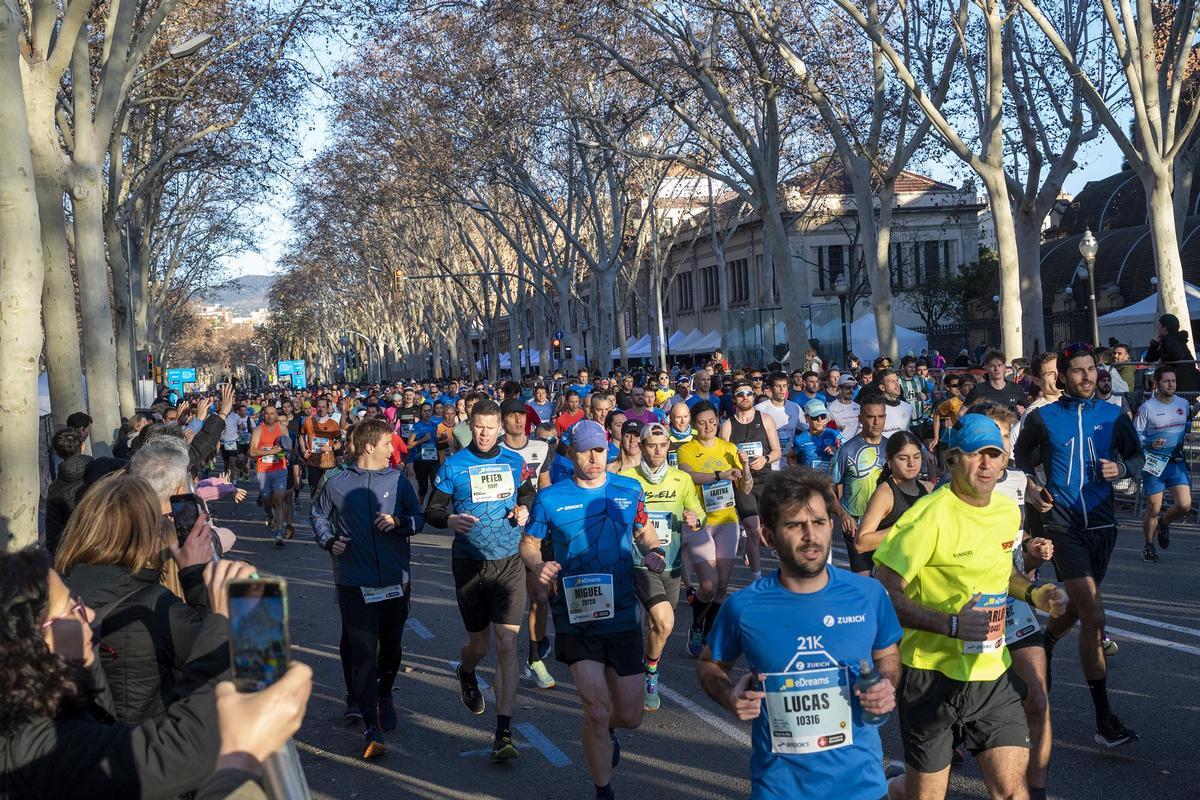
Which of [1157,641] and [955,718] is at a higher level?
[955,718]

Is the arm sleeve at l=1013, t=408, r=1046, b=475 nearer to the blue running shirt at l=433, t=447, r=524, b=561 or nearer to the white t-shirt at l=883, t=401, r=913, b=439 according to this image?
the blue running shirt at l=433, t=447, r=524, b=561

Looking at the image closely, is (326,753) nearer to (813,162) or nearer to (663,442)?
(663,442)

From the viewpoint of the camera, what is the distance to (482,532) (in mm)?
7879

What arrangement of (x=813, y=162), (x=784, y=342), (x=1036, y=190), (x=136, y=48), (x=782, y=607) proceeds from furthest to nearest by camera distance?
(x=784, y=342) → (x=813, y=162) → (x=1036, y=190) → (x=136, y=48) → (x=782, y=607)

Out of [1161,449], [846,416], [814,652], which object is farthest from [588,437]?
[846,416]

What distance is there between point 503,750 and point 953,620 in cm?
311

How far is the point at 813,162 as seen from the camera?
34.4 metres

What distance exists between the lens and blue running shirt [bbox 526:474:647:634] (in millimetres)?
6305

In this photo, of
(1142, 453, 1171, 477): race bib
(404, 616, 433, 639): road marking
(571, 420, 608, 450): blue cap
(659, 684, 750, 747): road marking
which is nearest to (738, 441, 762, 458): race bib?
(404, 616, 433, 639): road marking

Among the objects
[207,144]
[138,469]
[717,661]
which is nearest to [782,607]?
[717,661]

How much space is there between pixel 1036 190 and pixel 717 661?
19.2m

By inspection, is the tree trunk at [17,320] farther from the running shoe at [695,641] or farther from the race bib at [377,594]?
the running shoe at [695,641]

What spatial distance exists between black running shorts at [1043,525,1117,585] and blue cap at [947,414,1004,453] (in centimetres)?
218

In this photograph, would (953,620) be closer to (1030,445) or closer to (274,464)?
(1030,445)
